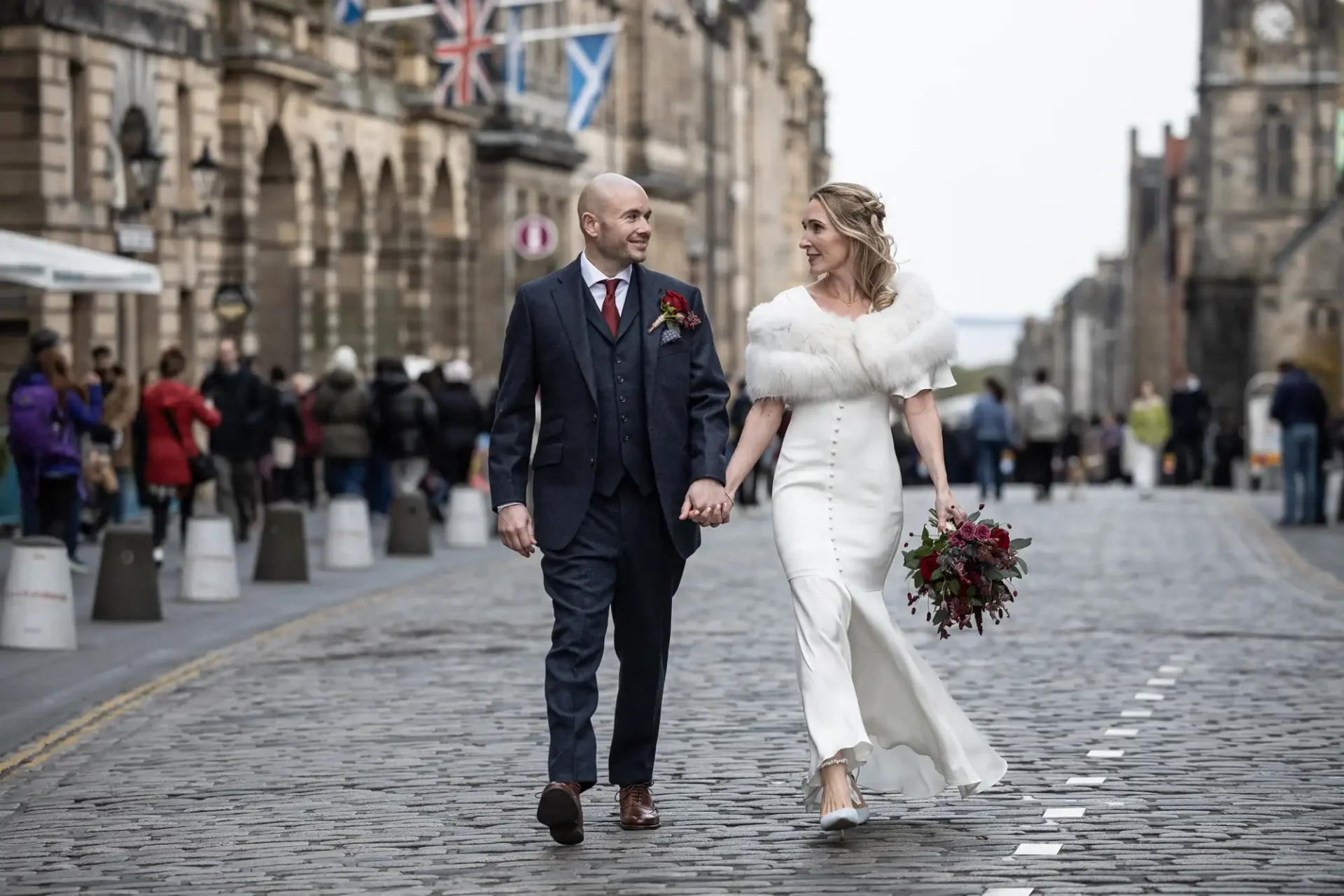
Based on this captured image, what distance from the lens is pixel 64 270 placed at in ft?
77.5

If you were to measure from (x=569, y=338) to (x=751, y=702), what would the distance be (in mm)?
4753

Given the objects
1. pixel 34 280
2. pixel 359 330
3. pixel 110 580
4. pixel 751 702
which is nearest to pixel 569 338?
pixel 751 702

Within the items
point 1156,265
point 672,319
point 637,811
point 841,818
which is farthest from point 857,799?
point 1156,265

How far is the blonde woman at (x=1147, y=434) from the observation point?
140ft

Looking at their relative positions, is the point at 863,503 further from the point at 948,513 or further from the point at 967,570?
the point at 967,570

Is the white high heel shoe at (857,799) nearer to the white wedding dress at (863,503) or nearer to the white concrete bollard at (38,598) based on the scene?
the white wedding dress at (863,503)

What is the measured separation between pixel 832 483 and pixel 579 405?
82 centimetres

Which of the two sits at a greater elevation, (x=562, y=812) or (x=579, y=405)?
(x=579, y=405)

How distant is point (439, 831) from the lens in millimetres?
9469

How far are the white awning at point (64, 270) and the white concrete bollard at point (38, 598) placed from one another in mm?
5748

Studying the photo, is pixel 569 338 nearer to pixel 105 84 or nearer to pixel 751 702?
pixel 751 702

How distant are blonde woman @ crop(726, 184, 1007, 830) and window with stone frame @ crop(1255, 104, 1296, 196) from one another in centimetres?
8449

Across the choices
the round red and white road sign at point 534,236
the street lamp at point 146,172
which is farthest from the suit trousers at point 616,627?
the round red and white road sign at point 534,236

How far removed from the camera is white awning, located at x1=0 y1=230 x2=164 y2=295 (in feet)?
73.8
